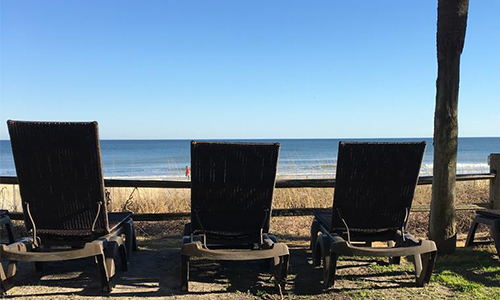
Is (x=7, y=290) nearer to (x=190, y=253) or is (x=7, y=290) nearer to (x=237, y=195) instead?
(x=190, y=253)

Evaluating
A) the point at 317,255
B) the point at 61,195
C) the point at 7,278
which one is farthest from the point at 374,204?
the point at 7,278

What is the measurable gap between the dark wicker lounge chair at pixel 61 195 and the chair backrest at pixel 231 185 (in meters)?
0.89

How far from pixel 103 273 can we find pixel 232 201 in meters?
1.36

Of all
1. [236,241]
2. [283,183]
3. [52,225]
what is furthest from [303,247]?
[52,225]

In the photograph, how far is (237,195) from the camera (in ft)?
12.7

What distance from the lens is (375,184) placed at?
3855 mm

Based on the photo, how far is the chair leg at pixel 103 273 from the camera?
3.52 m

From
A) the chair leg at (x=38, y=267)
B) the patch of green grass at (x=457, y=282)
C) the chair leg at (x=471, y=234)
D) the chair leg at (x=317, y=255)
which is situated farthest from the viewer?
the chair leg at (x=471, y=234)

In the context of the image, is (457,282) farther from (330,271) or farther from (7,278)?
(7,278)

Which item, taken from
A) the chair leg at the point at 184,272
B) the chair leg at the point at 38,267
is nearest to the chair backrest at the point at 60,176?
the chair leg at the point at 38,267

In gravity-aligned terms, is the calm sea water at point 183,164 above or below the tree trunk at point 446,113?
below

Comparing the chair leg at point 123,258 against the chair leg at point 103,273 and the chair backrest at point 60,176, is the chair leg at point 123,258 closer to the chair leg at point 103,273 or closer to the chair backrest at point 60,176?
the chair backrest at point 60,176

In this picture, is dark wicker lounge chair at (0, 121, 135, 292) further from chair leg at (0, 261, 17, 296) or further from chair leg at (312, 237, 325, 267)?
chair leg at (312, 237, 325, 267)

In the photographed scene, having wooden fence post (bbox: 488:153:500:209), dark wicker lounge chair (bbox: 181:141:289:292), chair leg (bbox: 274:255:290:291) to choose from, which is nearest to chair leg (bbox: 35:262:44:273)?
dark wicker lounge chair (bbox: 181:141:289:292)
